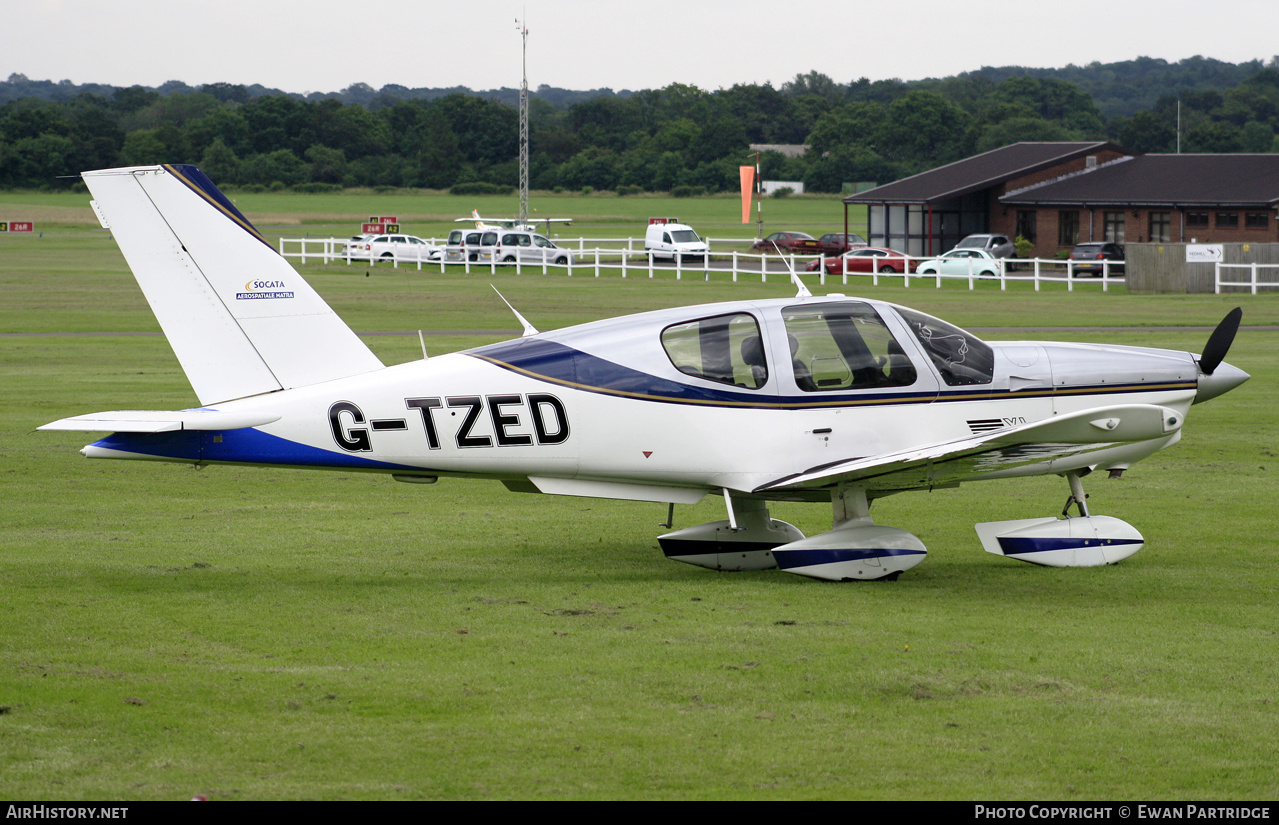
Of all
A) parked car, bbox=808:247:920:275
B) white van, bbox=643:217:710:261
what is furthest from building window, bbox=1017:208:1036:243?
white van, bbox=643:217:710:261

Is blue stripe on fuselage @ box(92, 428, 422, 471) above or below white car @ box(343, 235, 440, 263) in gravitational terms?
below

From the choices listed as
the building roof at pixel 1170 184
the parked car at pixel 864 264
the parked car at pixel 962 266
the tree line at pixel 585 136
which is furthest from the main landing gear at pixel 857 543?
the tree line at pixel 585 136

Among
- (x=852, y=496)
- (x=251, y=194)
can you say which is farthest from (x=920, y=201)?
(x=251, y=194)

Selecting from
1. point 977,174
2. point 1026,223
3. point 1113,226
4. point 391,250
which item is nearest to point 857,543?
point 391,250

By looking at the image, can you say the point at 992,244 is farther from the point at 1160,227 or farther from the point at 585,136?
the point at 585,136

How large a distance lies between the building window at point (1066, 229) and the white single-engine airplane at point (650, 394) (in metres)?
56.5

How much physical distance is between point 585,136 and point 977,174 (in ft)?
376

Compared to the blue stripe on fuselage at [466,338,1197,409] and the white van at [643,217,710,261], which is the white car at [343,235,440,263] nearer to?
the white van at [643,217,710,261]

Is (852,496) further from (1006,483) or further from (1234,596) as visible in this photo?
(1006,483)

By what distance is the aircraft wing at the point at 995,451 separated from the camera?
893 centimetres

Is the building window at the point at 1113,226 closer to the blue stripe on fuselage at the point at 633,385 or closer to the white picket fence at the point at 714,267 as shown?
the white picket fence at the point at 714,267

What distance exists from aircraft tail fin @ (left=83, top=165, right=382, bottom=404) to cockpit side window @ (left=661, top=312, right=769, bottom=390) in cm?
254

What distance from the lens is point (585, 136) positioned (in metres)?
178

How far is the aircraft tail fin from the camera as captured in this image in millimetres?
9836
